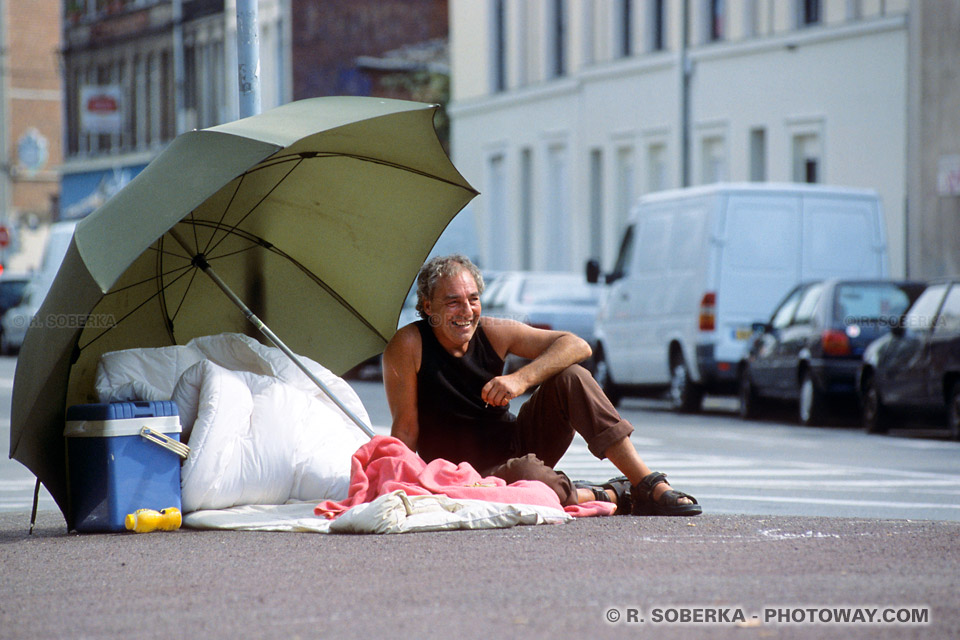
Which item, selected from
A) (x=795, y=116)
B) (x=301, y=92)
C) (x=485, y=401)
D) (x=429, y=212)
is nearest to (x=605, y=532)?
(x=485, y=401)

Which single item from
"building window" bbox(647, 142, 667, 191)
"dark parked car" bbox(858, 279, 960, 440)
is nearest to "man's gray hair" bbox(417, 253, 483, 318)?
"dark parked car" bbox(858, 279, 960, 440)

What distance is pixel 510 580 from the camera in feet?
21.8

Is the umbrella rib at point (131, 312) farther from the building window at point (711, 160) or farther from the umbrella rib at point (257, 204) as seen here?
the building window at point (711, 160)

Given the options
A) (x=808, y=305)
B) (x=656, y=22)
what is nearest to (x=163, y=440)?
(x=808, y=305)

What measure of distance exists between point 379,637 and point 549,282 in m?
19.9

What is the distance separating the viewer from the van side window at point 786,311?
19.3 m

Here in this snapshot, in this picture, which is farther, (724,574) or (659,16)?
(659,16)

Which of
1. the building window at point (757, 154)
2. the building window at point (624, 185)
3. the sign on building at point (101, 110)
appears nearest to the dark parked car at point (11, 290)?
the building window at point (624, 185)

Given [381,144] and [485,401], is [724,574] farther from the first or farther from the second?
[381,144]

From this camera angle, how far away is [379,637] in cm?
557

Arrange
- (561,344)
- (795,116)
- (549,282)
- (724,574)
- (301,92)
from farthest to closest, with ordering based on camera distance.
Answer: (301,92), (795,116), (549,282), (561,344), (724,574)

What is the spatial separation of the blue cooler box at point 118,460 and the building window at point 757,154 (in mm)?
25064

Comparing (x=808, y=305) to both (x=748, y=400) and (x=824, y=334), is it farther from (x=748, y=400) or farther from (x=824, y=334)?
(x=748, y=400)

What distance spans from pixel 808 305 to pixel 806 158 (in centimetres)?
1275
